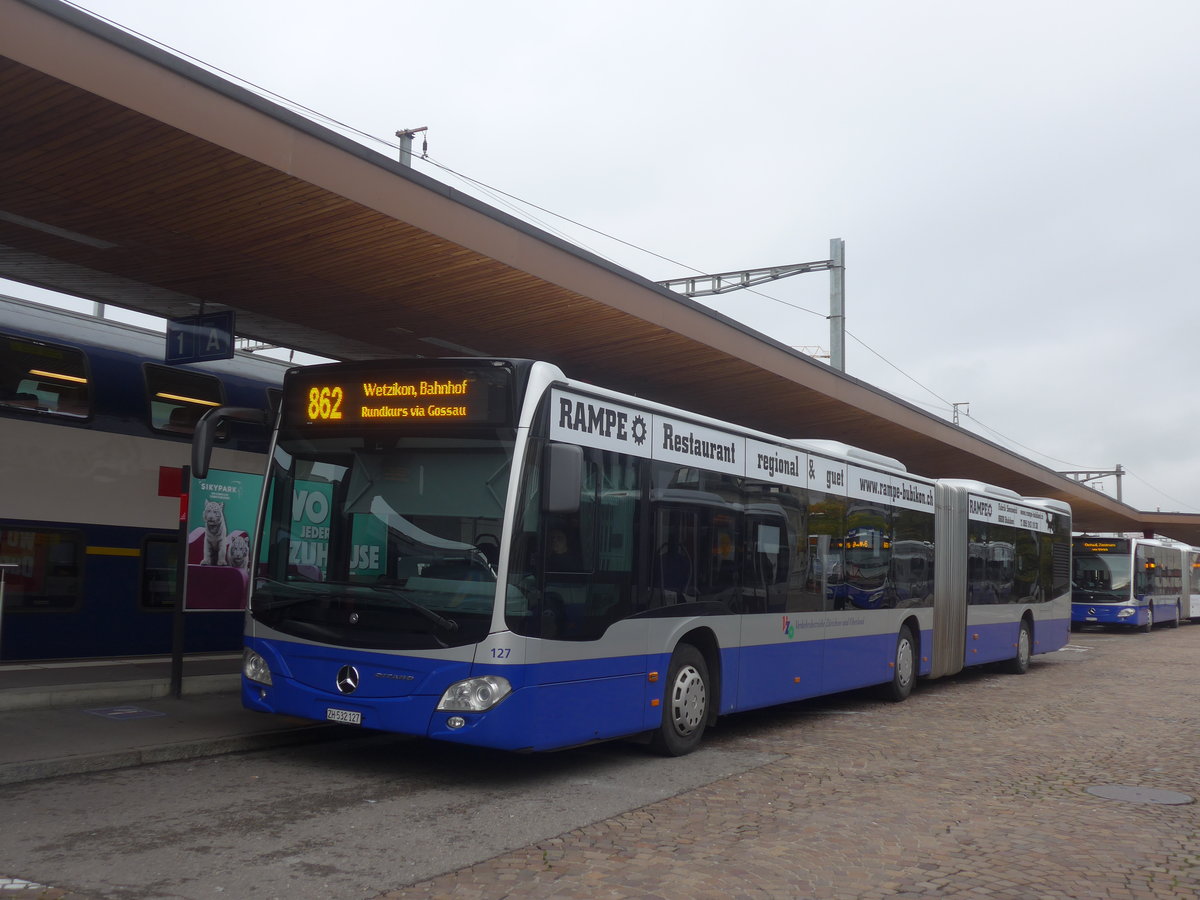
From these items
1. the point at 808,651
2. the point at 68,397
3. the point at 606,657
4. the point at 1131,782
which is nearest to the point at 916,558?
the point at 808,651

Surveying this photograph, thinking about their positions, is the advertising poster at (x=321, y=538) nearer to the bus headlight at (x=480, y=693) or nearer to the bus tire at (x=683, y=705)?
the bus headlight at (x=480, y=693)

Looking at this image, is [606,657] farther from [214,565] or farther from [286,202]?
[214,565]

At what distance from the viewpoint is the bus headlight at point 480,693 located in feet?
25.8

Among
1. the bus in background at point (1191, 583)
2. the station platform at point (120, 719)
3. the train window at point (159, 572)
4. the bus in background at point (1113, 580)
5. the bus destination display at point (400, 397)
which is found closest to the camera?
the bus destination display at point (400, 397)

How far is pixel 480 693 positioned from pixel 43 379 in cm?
646

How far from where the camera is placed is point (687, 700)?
9.95 meters

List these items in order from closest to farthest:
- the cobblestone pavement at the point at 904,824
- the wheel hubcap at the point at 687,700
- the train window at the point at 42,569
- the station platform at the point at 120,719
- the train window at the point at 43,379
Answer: the cobblestone pavement at the point at 904,824 → the station platform at the point at 120,719 → the wheel hubcap at the point at 687,700 → the train window at the point at 43,379 → the train window at the point at 42,569

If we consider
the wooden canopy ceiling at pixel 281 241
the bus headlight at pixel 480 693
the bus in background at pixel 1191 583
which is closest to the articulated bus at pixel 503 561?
the bus headlight at pixel 480 693

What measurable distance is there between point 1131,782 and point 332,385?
23.8 feet

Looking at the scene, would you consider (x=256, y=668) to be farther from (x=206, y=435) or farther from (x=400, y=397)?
(x=400, y=397)

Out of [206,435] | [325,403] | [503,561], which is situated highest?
[325,403]

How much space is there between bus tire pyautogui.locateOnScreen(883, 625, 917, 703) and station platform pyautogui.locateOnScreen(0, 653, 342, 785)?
765 centimetres

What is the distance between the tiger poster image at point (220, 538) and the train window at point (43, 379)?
57.6 inches

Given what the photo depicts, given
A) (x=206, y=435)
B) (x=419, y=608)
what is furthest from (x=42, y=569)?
(x=419, y=608)
